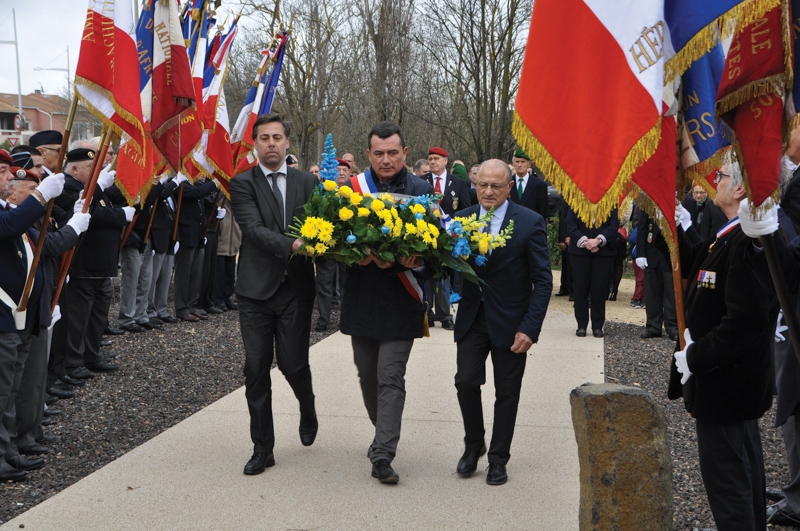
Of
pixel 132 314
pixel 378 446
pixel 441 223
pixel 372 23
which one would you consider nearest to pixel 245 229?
pixel 441 223

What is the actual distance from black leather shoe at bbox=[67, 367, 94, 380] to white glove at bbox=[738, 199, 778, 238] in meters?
6.46

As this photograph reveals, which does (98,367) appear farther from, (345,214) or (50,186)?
(345,214)

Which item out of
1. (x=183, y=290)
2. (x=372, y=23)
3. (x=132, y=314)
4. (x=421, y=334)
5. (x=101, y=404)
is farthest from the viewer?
(x=372, y=23)

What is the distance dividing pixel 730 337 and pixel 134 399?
17.8ft

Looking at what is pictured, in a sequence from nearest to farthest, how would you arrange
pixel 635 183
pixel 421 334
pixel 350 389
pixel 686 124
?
pixel 635 183 < pixel 686 124 < pixel 421 334 < pixel 350 389

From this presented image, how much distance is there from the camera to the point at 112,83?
618cm

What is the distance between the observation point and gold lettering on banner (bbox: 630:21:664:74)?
380cm

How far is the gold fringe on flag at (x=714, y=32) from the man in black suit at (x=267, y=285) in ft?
9.10

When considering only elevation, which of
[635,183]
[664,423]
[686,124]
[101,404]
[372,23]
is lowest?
[101,404]

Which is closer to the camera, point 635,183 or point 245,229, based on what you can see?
point 635,183

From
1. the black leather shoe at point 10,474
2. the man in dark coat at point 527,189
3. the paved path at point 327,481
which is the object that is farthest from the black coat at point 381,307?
the man in dark coat at point 527,189

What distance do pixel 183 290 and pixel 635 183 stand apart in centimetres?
899

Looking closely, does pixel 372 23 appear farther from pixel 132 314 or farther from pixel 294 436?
pixel 294 436

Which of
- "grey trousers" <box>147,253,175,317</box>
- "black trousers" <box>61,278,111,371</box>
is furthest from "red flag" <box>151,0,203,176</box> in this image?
"grey trousers" <box>147,253,175,317</box>
